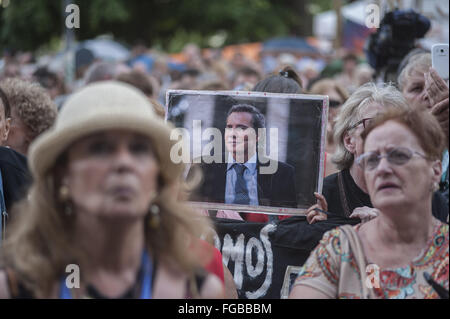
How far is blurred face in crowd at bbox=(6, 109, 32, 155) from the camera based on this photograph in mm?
5555

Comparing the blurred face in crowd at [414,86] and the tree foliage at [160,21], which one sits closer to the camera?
the blurred face in crowd at [414,86]

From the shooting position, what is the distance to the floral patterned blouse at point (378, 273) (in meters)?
3.01

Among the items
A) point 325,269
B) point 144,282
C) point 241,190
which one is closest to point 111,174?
point 144,282

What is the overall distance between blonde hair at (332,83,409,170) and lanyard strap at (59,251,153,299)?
6.72ft

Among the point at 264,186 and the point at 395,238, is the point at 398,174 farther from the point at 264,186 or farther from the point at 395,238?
the point at 264,186

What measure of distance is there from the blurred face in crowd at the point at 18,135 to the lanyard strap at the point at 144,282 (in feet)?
10.1

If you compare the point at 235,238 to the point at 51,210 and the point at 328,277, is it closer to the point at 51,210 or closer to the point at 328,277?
the point at 328,277

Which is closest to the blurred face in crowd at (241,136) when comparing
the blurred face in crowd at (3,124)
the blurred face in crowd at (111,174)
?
the blurred face in crowd at (3,124)

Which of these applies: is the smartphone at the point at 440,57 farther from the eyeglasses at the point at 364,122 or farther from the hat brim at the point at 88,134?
the hat brim at the point at 88,134

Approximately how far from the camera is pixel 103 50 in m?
21.9

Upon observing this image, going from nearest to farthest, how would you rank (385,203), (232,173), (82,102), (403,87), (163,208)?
1. (82,102)
2. (163,208)
3. (385,203)
4. (232,173)
5. (403,87)

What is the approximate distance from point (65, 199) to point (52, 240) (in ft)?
0.48
